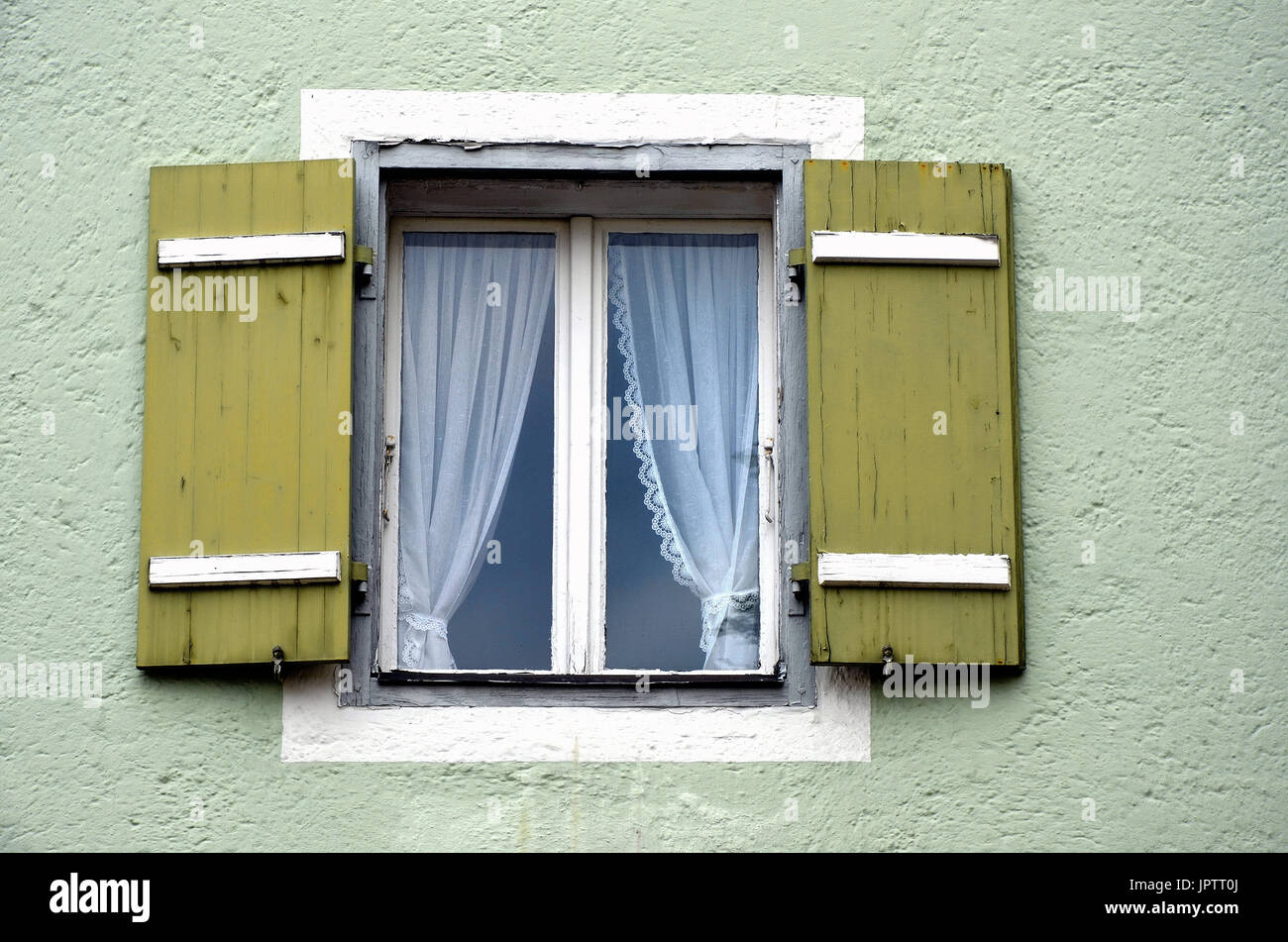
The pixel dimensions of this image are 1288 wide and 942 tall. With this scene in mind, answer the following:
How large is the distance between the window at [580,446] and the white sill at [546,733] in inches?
7.6

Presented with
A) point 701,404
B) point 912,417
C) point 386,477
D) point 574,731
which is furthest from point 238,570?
point 912,417

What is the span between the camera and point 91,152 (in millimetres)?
4387

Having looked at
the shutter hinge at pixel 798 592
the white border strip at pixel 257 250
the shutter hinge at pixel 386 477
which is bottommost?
the shutter hinge at pixel 798 592

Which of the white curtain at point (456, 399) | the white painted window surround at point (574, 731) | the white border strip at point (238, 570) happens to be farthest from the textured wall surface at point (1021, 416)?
the white curtain at point (456, 399)

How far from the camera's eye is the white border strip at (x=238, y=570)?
4.06m

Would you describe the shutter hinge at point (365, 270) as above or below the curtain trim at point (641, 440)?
above

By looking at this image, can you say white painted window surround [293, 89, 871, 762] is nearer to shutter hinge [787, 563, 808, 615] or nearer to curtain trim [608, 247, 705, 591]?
shutter hinge [787, 563, 808, 615]

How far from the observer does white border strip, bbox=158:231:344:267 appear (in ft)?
13.8

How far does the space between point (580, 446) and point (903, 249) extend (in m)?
1.05

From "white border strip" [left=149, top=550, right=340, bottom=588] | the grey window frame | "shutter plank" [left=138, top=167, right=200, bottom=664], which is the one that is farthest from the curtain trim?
"shutter plank" [left=138, top=167, right=200, bottom=664]

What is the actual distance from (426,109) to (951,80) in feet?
4.85

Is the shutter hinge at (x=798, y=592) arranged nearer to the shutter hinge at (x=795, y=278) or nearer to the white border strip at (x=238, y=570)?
the shutter hinge at (x=795, y=278)

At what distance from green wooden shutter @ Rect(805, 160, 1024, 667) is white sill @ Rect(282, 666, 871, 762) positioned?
234 mm
